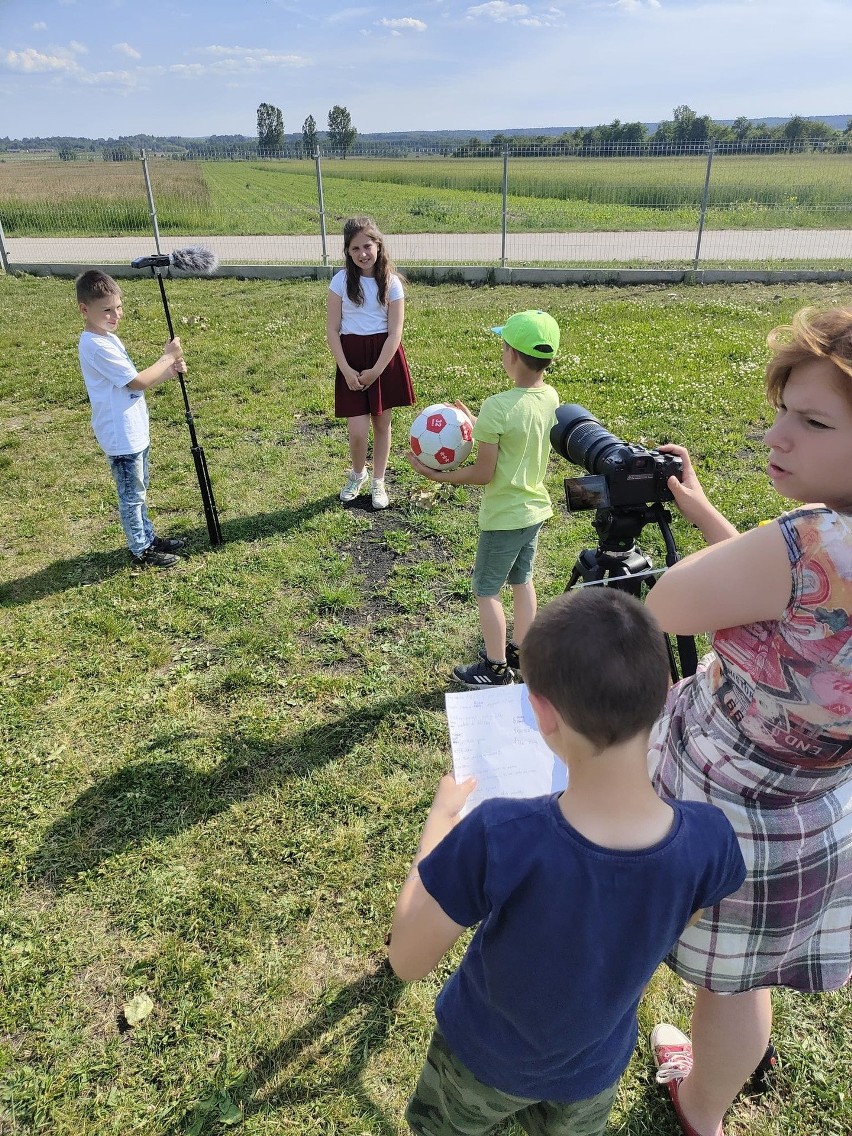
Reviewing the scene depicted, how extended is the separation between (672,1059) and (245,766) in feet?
6.17

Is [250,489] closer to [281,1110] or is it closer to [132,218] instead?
[281,1110]

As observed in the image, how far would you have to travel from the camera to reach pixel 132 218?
46.3ft

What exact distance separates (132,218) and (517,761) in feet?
50.5

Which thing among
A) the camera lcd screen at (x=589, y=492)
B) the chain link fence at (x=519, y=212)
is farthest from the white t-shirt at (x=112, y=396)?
the chain link fence at (x=519, y=212)

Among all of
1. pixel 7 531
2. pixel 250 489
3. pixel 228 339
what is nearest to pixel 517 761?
pixel 250 489

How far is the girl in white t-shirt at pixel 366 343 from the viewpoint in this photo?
182 inches

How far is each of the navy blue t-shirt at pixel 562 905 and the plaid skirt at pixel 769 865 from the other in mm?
242

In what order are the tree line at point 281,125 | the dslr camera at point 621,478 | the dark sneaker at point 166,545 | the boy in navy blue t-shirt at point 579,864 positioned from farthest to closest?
the tree line at point 281,125 → the dark sneaker at point 166,545 → the dslr camera at point 621,478 → the boy in navy blue t-shirt at point 579,864

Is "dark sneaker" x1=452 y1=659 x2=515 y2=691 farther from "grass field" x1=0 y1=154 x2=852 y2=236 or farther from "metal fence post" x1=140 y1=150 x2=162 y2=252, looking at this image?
"metal fence post" x1=140 y1=150 x2=162 y2=252

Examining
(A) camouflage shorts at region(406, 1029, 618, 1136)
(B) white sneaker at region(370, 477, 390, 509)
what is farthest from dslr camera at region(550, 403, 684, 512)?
(B) white sneaker at region(370, 477, 390, 509)

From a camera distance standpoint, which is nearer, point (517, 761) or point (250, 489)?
point (517, 761)

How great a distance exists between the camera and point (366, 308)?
15.7ft

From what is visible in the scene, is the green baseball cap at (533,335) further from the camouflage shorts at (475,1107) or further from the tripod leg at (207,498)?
the tripod leg at (207,498)

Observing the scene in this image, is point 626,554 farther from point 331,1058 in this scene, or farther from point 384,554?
point 384,554
